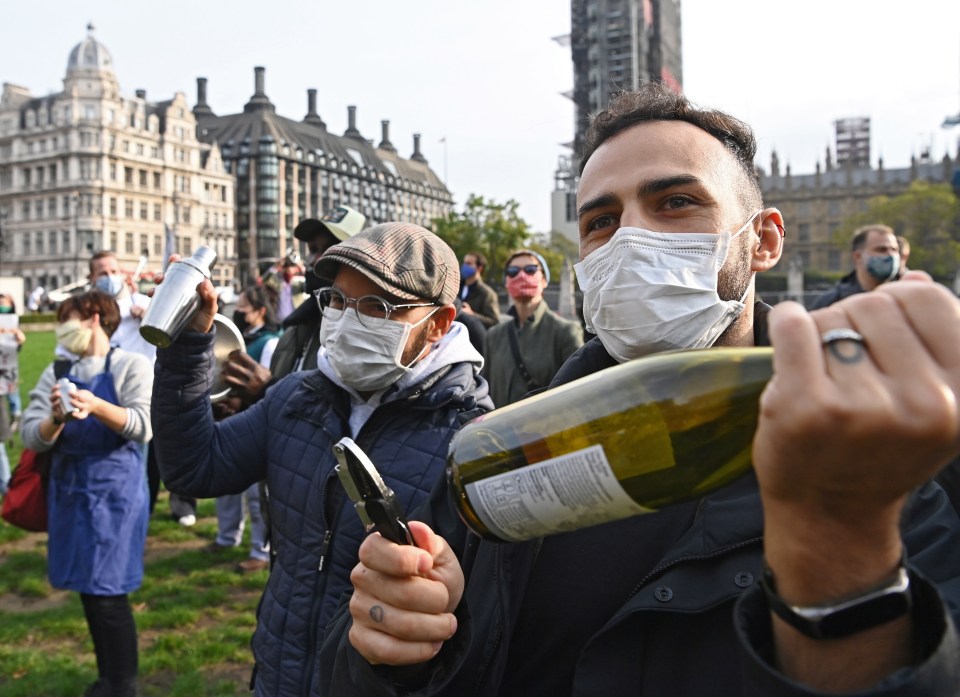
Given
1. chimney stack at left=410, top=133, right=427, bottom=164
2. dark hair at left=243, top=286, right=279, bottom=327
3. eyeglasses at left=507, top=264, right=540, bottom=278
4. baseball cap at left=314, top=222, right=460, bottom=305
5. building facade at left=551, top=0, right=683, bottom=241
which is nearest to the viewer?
baseball cap at left=314, top=222, right=460, bottom=305

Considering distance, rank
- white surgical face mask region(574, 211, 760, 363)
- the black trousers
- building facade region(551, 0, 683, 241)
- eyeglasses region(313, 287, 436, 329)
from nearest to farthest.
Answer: white surgical face mask region(574, 211, 760, 363), eyeglasses region(313, 287, 436, 329), the black trousers, building facade region(551, 0, 683, 241)

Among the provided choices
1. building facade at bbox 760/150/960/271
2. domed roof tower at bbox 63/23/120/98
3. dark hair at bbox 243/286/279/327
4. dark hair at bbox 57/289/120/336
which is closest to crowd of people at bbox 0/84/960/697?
dark hair at bbox 57/289/120/336

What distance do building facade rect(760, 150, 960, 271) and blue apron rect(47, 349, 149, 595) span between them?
356 ft

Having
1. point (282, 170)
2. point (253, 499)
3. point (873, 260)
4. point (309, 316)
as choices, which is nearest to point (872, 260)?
point (873, 260)

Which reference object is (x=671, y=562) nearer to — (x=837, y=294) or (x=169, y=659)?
(x=169, y=659)

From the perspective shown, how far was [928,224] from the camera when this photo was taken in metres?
71.0

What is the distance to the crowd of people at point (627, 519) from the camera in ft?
2.74

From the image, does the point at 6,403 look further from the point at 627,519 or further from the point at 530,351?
the point at 627,519

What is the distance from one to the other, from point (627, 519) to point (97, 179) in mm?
99673

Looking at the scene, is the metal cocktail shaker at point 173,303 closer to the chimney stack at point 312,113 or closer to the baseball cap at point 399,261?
the baseball cap at point 399,261

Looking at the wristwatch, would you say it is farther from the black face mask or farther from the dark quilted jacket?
the black face mask

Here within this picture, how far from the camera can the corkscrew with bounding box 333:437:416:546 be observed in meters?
1.27

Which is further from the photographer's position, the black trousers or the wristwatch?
the black trousers

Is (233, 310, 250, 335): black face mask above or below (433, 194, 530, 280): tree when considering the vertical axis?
below
